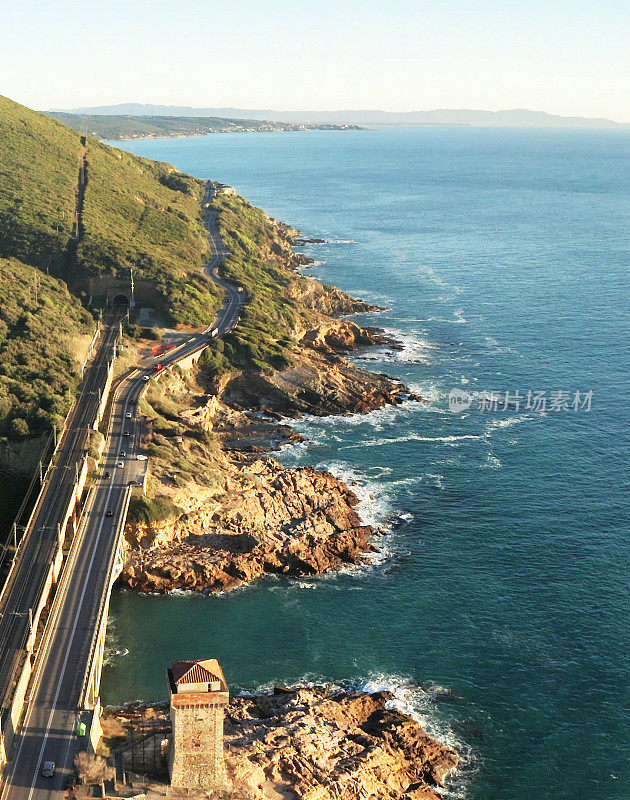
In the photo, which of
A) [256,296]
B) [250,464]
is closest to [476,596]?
[250,464]

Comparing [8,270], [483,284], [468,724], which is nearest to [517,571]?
[468,724]

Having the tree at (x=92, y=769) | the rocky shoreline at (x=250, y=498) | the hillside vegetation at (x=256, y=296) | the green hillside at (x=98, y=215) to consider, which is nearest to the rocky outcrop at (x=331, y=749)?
the tree at (x=92, y=769)

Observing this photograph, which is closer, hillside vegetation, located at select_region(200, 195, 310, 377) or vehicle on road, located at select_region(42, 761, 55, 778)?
vehicle on road, located at select_region(42, 761, 55, 778)

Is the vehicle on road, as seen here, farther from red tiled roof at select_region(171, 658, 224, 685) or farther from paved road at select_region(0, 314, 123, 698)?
red tiled roof at select_region(171, 658, 224, 685)

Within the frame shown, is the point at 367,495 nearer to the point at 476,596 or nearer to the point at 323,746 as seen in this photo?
the point at 476,596

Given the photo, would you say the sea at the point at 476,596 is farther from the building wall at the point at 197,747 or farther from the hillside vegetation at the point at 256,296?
the hillside vegetation at the point at 256,296

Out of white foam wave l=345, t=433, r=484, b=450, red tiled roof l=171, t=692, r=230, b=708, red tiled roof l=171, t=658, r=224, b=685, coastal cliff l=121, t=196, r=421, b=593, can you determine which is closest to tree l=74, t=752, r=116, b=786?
red tiled roof l=171, t=692, r=230, b=708
